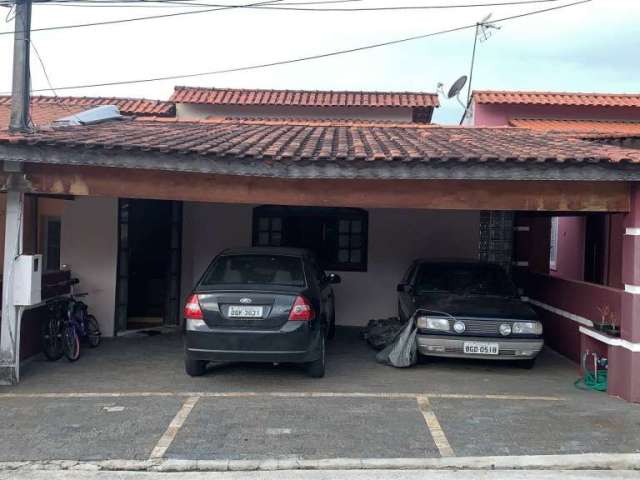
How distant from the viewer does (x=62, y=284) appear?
9250 millimetres

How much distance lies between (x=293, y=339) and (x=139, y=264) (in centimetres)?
564

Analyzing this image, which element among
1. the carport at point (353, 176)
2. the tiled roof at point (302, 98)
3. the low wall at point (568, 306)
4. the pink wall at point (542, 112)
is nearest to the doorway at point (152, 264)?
the carport at point (353, 176)

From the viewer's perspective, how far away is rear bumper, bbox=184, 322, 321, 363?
22.2 feet

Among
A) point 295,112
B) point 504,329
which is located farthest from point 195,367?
point 295,112

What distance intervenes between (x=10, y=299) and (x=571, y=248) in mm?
12297

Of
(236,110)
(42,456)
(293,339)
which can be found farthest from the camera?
(236,110)

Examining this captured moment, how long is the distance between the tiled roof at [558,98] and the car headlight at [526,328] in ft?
30.6

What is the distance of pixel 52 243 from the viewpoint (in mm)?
9852

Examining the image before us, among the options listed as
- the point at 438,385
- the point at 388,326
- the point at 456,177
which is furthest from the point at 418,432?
the point at 388,326

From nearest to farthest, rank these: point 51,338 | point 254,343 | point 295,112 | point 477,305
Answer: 1. point 254,343
2. point 477,305
3. point 51,338
4. point 295,112

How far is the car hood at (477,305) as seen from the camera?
7.68m

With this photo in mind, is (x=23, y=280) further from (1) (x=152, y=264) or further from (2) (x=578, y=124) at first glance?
(2) (x=578, y=124)

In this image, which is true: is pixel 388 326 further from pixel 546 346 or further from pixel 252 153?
pixel 252 153

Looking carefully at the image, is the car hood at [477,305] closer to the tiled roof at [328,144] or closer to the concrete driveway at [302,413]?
the concrete driveway at [302,413]
